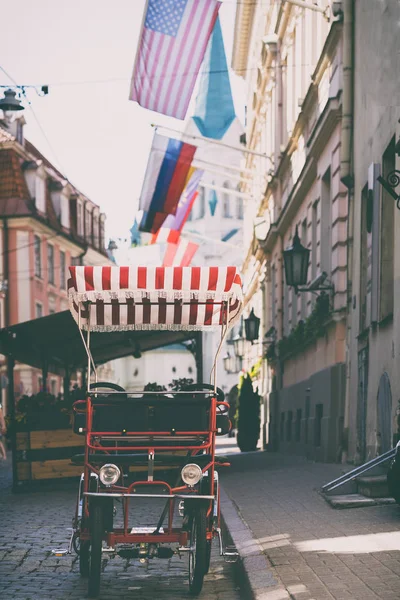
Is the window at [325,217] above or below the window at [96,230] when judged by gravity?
below

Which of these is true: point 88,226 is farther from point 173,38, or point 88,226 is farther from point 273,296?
point 173,38

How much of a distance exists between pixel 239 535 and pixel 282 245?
21527mm

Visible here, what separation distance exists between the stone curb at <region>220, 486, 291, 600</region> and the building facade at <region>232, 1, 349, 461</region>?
874 centimetres

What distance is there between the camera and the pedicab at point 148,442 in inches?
294

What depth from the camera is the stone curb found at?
264 inches

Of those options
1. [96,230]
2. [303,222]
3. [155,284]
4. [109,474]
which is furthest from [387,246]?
[96,230]

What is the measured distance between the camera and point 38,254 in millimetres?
57688

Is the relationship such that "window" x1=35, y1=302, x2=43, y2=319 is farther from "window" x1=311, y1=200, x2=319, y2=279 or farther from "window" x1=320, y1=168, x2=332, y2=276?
"window" x1=320, y1=168, x2=332, y2=276

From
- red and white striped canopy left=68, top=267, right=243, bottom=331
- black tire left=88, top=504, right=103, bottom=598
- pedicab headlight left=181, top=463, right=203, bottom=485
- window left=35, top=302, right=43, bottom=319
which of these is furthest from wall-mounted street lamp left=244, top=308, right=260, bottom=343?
window left=35, top=302, right=43, bottom=319

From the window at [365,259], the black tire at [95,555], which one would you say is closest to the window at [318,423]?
the window at [365,259]

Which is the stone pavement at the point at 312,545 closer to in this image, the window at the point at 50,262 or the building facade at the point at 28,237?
the building facade at the point at 28,237

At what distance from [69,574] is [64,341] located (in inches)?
416

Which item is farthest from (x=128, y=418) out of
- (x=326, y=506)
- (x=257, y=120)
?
(x=257, y=120)

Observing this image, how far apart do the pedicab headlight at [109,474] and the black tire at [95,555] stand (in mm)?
260
